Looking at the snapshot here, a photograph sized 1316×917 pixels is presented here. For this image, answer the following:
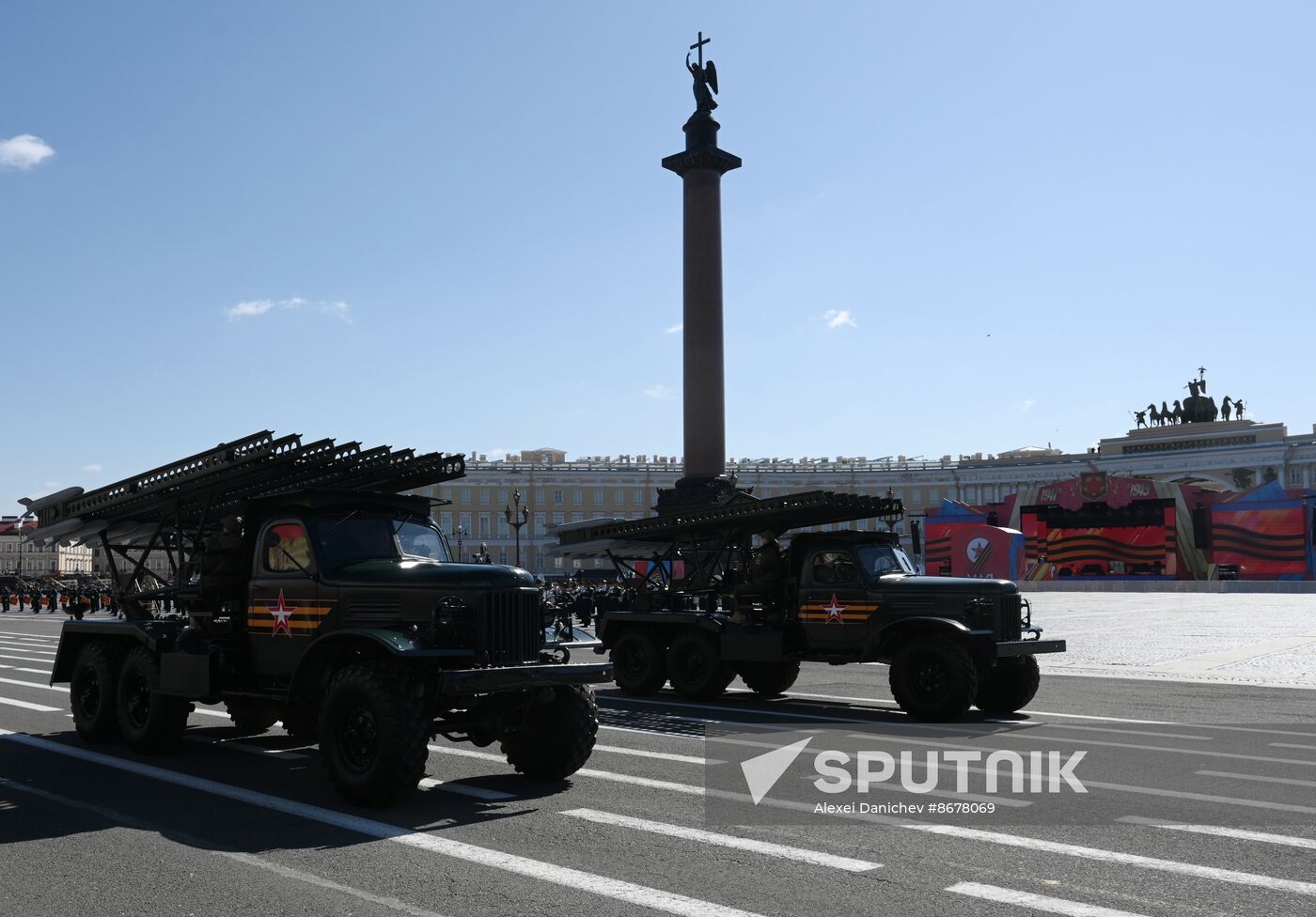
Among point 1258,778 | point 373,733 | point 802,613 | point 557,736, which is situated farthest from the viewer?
point 802,613

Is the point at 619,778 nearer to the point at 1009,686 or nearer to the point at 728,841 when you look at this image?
the point at 728,841

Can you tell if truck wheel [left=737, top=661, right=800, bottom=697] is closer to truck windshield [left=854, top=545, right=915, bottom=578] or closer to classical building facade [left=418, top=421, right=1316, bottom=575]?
truck windshield [left=854, top=545, right=915, bottom=578]

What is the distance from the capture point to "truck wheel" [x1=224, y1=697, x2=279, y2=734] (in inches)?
424

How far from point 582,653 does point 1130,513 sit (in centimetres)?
5841

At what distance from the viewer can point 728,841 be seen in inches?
298

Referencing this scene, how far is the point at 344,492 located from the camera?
10.4m

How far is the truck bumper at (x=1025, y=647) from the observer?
14377 millimetres

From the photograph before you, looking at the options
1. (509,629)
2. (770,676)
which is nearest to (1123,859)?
(509,629)

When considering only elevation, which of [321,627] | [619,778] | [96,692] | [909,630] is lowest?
[619,778]

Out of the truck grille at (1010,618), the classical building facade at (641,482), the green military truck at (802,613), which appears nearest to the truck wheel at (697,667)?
the green military truck at (802,613)

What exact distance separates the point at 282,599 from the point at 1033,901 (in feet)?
22.2

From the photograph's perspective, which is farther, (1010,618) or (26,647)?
(26,647)

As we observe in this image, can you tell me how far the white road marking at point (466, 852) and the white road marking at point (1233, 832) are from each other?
3550mm

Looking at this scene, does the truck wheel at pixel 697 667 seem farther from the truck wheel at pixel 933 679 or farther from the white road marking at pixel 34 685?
the white road marking at pixel 34 685
